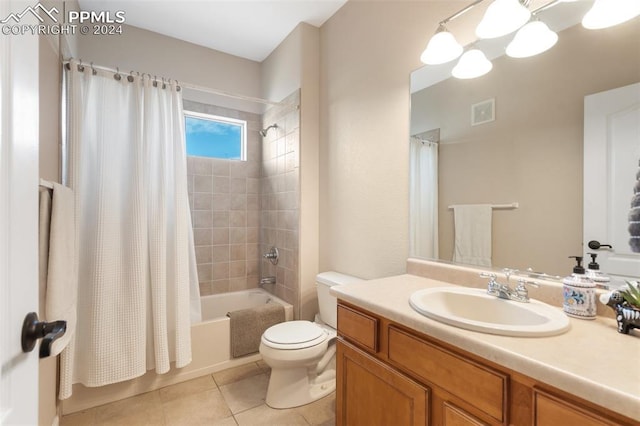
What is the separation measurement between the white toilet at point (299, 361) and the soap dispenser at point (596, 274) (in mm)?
1240

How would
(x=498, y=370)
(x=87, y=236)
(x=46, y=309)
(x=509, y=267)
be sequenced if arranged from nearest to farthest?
(x=498, y=370)
(x=46, y=309)
(x=509, y=267)
(x=87, y=236)

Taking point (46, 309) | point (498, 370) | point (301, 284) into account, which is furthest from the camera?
point (301, 284)

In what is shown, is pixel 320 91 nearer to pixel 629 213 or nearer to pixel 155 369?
pixel 629 213

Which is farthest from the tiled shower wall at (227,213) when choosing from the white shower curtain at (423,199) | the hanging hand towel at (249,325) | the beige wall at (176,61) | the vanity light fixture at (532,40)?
the vanity light fixture at (532,40)

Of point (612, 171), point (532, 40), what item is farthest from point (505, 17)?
point (612, 171)

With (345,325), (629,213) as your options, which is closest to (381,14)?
(629,213)

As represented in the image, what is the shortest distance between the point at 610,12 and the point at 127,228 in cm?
249

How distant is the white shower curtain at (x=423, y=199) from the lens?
157 centimetres

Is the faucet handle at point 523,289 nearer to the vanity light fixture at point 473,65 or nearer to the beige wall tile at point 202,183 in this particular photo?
the vanity light fixture at point 473,65

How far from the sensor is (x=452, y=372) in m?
0.85

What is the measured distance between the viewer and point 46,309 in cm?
113

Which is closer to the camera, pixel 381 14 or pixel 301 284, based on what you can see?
pixel 381 14

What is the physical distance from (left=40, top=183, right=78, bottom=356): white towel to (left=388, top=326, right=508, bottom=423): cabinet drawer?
50.6 inches

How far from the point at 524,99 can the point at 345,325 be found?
1248mm
